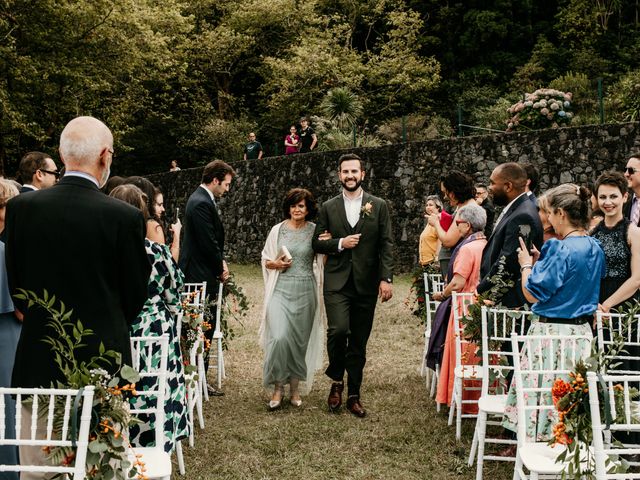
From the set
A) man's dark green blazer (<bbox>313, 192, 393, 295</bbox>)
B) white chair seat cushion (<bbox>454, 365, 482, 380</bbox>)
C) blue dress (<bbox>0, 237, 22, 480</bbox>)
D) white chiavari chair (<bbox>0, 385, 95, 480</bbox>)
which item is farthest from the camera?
man's dark green blazer (<bbox>313, 192, 393, 295</bbox>)

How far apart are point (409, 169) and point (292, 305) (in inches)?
392

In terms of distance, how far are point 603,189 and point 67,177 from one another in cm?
356

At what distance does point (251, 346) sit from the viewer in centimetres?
938

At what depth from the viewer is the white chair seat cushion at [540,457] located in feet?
11.5

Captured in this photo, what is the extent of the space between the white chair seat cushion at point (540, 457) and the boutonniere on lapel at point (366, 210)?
289 centimetres

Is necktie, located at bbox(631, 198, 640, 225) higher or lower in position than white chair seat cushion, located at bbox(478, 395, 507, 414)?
higher

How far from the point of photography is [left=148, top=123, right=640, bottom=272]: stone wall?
13.4m

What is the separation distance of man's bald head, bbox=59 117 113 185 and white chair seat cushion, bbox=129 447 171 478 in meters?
1.29

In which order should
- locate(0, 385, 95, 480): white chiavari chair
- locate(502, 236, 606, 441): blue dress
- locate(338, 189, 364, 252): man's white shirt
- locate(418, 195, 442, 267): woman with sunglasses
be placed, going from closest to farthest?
locate(0, 385, 95, 480): white chiavari chair < locate(502, 236, 606, 441): blue dress < locate(338, 189, 364, 252): man's white shirt < locate(418, 195, 442, 267): woman with sunglasses

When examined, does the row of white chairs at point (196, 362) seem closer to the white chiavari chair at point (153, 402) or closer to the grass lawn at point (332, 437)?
the grass lawn at point (332, 437)

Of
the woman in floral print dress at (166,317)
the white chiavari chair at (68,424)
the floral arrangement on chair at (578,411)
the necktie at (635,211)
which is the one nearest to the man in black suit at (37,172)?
the woman in floral print dress at (166,317)

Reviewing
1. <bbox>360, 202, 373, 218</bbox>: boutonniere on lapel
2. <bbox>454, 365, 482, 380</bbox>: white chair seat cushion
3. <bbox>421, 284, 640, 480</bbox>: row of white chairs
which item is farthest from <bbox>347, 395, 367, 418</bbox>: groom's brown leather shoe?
<bbox>360, 202, 373, 218</bbox>: boutonniere on lapel

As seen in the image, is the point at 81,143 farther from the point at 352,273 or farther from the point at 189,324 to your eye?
Answer: the point at 352,273

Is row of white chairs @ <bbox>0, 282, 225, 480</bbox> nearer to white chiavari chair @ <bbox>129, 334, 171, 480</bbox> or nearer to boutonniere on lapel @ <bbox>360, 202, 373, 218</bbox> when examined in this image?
white chiavari chair @ <bbox>129, 334, 171, 480</bbox>
